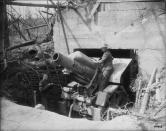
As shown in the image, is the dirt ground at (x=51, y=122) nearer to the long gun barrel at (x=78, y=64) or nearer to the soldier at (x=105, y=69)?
the long gun barrel at (x=78, y=64)

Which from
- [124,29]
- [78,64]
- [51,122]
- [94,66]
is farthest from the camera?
[124,29]

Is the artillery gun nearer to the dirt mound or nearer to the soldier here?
the soldier

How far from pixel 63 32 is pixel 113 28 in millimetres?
2229

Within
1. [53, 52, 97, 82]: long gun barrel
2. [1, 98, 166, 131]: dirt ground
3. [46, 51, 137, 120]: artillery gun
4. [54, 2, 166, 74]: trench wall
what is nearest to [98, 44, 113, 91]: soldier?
[46, 51, 137, 120]: artillery gun

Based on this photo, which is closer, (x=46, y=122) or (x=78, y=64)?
(x=46, y=122)

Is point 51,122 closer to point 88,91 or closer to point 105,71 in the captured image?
point 88,91

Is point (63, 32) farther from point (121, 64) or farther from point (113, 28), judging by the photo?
point (121, 64)

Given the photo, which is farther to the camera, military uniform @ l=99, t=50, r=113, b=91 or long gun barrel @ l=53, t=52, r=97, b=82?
military uniform @ l=99, t=50, r=113, b=91

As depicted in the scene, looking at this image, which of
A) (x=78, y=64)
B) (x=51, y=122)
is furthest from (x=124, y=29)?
(x=51, y=122)

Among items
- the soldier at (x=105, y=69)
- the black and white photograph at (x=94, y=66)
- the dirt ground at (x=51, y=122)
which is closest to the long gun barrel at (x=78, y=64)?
the black and white photograph at (x=94, y=66)

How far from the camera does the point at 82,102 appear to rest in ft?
29.5

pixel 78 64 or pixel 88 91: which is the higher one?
pixel 78 64

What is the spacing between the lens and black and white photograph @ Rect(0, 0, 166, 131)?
8703 millimetres

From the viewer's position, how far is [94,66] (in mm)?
9148
